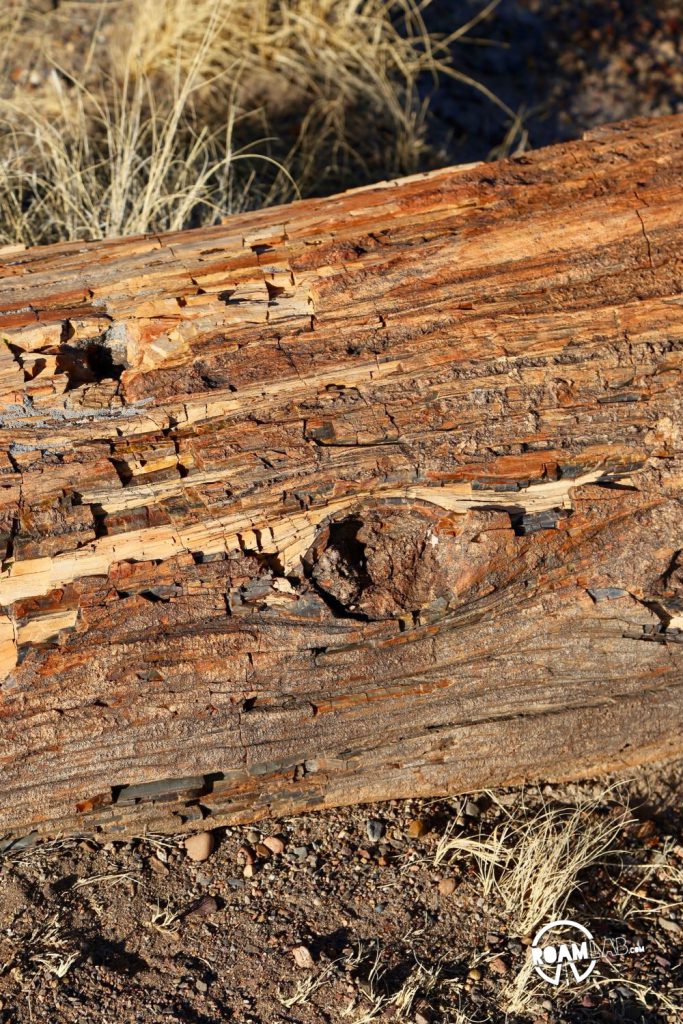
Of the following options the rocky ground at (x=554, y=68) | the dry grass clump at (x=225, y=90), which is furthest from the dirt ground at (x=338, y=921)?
the rocky ground at (x=554, y=68)

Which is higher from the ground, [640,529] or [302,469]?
[302,469]

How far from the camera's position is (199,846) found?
2.31m

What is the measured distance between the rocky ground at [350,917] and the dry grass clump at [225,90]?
276cm

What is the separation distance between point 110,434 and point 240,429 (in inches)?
12.6

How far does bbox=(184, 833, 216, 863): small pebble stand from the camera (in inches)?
90.8

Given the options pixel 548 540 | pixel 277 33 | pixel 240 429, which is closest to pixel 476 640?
pixel 548 540

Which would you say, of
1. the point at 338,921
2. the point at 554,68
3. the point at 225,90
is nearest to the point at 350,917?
the point at 338,921

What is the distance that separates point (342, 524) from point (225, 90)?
10.7 ft

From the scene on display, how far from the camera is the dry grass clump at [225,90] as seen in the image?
406 centimetres

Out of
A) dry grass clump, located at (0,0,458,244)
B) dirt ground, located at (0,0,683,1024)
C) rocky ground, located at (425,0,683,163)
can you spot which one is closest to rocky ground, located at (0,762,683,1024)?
dirt ground, located at (0,0,683,1024)

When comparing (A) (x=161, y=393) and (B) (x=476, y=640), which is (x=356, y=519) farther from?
(A) (x=161, y=393)

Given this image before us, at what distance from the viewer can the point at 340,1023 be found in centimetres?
201

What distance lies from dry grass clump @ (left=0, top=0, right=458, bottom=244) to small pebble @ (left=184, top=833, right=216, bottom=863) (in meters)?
2.70

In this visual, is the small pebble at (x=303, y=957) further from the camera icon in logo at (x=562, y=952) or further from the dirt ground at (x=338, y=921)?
the camera icon in logo at (x=562, y=952)
